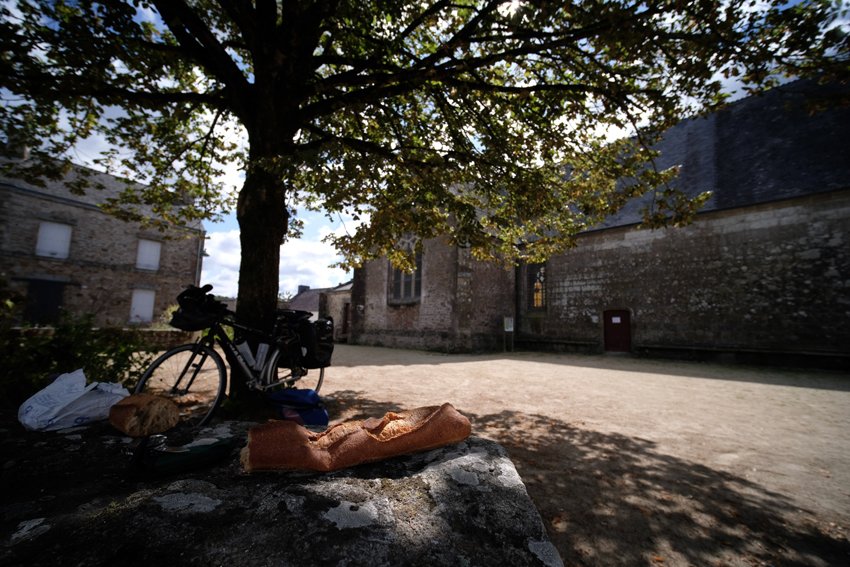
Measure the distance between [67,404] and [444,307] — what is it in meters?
12.6

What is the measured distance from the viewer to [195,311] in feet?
10.4

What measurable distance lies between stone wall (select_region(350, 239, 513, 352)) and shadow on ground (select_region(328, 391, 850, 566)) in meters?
10.7

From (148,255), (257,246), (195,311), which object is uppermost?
(148,255)

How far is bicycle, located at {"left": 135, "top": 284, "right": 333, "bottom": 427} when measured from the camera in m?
3.17

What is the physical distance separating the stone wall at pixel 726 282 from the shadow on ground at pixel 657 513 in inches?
442

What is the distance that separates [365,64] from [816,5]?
13.9 feet

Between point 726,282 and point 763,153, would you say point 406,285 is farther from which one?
point 763,153

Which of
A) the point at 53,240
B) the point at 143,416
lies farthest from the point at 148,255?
the point at 143,416

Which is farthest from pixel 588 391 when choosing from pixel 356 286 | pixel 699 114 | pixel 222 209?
pixel 356 286

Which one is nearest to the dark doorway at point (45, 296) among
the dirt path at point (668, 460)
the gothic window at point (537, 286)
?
the dirt path at point (668, 460)

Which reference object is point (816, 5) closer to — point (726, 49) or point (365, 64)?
point (726, 49)

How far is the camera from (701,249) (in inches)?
477

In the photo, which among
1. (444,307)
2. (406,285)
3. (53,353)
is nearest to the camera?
(53,353)

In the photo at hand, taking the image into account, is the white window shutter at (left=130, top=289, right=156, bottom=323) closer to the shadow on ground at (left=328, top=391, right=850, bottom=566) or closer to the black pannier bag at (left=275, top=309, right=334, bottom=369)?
the black pannier bag at (left=275, top=309, right=334, bottom=369)
